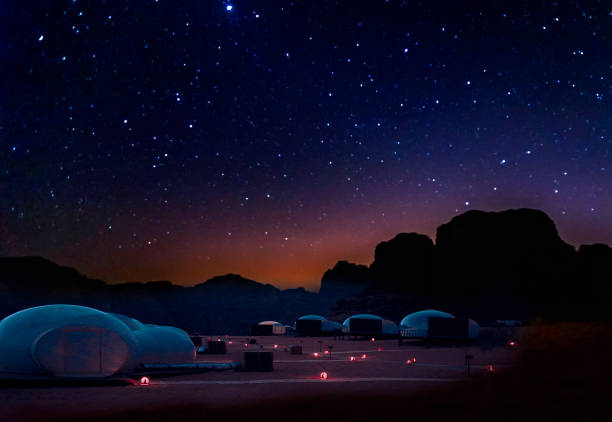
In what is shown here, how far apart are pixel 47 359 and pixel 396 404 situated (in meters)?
14.8

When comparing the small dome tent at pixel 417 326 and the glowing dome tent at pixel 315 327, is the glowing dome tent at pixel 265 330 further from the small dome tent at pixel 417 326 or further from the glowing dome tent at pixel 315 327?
the small dome tent at pixel 417 326

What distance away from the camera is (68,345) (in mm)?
22156

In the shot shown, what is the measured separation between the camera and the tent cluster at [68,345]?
2184 centimetres

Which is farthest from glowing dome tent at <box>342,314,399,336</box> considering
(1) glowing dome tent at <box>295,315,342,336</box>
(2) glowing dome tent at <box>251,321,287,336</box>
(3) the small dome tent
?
(2) glowing dome tent at <box>251,321,287,336</box>

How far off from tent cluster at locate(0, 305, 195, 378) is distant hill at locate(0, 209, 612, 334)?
82298 mm

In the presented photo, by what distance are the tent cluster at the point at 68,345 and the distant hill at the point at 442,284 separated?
8230 centimetres

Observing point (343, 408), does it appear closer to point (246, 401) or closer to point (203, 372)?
point (246, 401)

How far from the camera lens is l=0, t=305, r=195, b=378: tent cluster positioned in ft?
71.7

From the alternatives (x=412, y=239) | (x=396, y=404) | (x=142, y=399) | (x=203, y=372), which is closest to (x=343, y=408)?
(x=396, y=404)

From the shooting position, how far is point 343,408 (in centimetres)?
1332

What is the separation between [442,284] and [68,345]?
375 feet

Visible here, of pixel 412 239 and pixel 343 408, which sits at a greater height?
pixel 412 239

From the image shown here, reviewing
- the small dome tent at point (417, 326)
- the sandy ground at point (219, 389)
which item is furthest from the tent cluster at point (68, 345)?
the small dome tent at point (417, 326)

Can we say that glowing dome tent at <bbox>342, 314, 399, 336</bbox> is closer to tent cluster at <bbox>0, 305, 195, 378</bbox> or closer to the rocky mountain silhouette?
the rocky mountain silhouette
